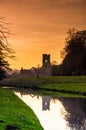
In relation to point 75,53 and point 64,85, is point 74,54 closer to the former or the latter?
point 75,53

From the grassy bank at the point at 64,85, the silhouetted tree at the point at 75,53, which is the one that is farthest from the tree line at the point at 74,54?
the grassy bank at the point at 64,85

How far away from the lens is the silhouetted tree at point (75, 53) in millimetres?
163113

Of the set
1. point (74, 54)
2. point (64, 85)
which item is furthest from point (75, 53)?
point (64, 85)

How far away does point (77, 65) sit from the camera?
16525 cm

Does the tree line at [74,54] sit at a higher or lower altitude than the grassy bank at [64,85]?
higher

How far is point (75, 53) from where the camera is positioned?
172 m

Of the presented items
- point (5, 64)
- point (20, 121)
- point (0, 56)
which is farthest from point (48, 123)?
point (5, 64)

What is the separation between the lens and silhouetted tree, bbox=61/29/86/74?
535ft

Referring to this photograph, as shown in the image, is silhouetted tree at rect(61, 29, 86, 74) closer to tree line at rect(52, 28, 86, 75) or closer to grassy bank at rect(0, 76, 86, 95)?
tree line at rect(52, 28, 86, 75)

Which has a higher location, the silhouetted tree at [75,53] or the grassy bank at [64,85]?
the silhouetted tree at [75,53]

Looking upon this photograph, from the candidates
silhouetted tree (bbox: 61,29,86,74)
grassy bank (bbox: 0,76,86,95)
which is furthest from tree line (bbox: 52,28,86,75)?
grassy bank (bbox: 0,76,86,95)

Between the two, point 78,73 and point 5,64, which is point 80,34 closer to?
point 78,73

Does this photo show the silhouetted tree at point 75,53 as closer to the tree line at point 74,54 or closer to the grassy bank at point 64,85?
the tree line at point 74,54

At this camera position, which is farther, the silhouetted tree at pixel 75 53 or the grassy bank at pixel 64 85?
the silhouetted tree at pixel 75 53
